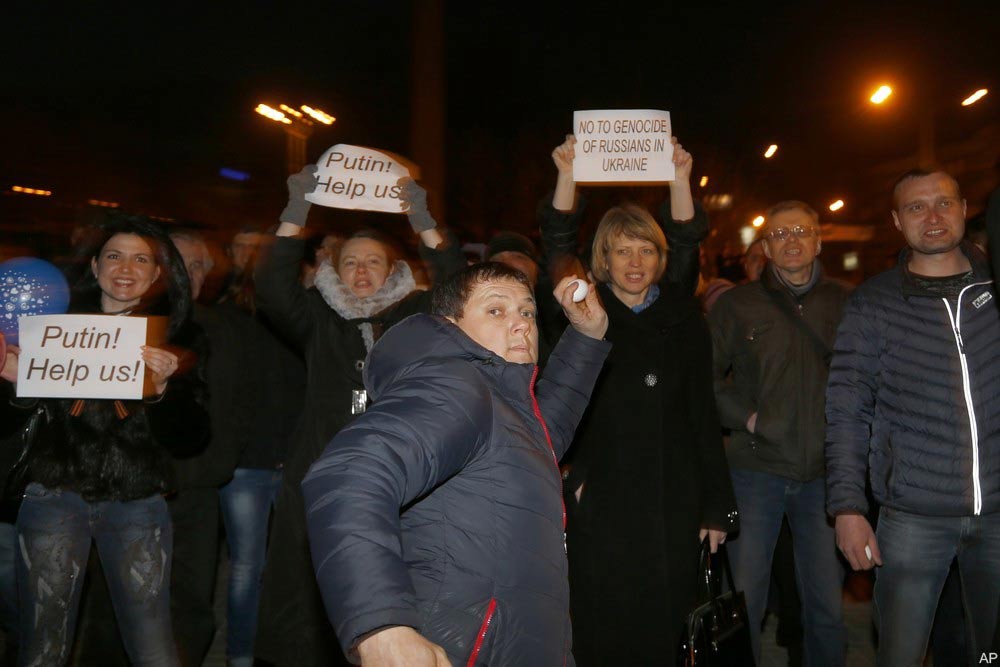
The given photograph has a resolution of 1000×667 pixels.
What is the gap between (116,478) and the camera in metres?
3.91

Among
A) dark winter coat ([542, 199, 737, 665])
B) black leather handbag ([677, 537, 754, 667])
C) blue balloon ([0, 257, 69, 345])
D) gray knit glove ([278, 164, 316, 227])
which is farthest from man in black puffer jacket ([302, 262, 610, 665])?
blue balloon ([0, 257, 69, 345])

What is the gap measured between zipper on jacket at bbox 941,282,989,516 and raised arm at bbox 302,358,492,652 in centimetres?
238

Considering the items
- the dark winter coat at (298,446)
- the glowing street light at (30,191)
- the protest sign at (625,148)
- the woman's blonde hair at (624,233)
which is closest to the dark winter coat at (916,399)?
the woman's blonde hair at (624,233)

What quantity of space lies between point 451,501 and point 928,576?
8.08 feet

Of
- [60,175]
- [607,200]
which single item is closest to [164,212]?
[60,175]

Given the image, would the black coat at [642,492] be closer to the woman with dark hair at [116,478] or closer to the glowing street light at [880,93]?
the woman with dark hair at [116,478]

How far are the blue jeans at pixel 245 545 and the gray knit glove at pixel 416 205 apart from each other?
5.78ft

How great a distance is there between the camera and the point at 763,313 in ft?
16.1

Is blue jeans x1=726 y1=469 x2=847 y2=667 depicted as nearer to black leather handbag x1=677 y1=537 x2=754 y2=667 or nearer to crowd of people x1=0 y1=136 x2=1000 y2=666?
A: crowd of people x1=0 y1=136 x2=1000 y2=666

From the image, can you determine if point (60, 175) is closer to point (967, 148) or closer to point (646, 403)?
point (646, 403)

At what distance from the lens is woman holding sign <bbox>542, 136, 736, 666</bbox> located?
429cm

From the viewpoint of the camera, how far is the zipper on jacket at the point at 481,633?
7.43 feet

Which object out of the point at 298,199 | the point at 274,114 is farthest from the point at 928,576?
the point at 274,114

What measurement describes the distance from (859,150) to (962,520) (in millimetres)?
24099
